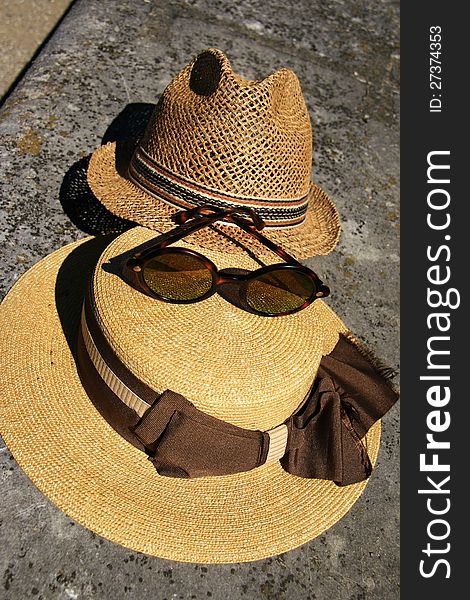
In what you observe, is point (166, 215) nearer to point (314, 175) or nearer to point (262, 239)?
point (262, 239)

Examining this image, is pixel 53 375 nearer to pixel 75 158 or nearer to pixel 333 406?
pixel 333 406

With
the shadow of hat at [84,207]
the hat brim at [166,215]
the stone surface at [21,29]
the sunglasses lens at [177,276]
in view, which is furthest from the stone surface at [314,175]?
the sunglasses lens at [177,276]

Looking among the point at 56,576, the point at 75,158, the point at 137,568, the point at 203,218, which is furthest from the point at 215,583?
the point at 75,158

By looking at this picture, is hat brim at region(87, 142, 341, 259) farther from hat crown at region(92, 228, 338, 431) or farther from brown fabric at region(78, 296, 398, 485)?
brown fabric at region(78, 296, 398, 485)

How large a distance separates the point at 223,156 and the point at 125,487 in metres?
0.95

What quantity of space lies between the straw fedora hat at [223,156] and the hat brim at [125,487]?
1.82 ft

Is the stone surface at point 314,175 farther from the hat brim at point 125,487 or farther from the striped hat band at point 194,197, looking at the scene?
the striped hat band at point 194,197

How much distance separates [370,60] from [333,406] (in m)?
3.16

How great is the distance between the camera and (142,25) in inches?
144

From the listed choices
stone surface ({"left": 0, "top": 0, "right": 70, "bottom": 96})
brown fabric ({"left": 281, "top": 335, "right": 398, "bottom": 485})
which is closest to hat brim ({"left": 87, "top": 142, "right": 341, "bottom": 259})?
brown fabric ({"left": 281, "top": 335, "right": 398, "bottom": 485})

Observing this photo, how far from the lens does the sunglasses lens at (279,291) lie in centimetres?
170

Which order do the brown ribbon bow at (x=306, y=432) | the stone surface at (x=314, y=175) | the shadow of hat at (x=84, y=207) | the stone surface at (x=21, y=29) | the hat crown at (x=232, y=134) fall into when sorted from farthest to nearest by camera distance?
1. the stone surface at (x=21, y=29)
2. the shadow of hat at (x=84, y=207)
3. the stone surface at (x=314, y=175)
4. the hat crown at (x=232, y=134)
5. the brown ribbon bow at (x=306, y=432)

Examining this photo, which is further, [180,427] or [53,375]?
[53,375]

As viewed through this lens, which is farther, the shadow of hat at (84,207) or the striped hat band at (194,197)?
the shadow of hat at (84,207)
